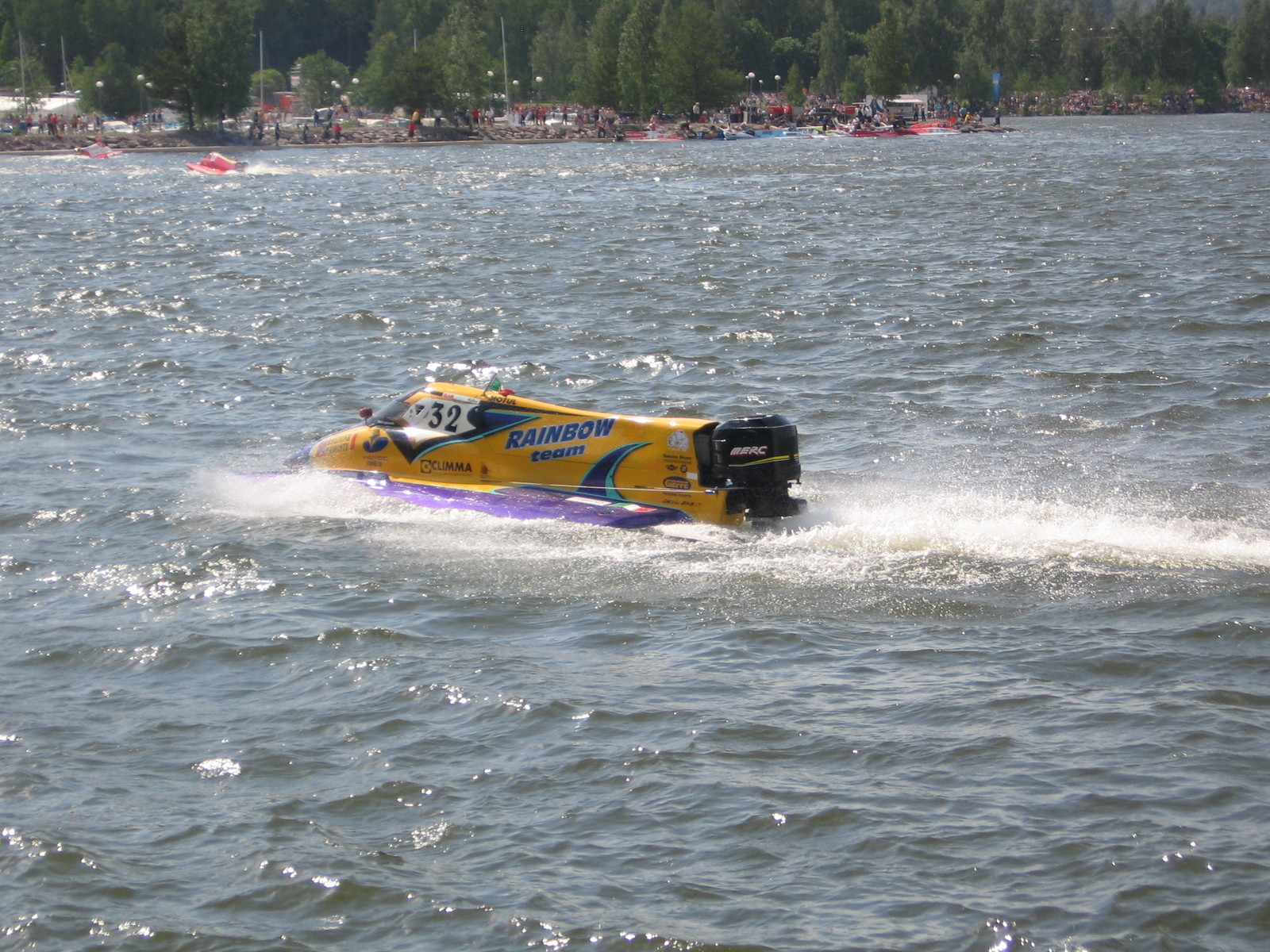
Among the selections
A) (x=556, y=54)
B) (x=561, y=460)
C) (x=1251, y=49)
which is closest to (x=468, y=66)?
(x=556, y=54)

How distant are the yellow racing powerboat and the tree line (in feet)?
264

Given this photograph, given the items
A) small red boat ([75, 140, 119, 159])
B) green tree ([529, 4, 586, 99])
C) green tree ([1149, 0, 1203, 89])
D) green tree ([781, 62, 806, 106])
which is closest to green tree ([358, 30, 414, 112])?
green tree ([529, 4, 586, 99])

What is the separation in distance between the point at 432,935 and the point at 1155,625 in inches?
231

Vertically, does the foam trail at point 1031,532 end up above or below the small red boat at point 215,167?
below

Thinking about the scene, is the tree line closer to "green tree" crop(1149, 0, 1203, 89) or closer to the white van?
"green tree" crop(1149, 0, 1203, 89)

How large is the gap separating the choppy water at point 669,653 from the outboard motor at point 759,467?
0.52 meters

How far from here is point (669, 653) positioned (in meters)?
10.4

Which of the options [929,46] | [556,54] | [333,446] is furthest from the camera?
[556,54]

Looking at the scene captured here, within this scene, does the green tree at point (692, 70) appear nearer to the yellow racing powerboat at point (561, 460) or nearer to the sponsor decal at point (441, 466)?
the yellow racing powerboat at point (561, 460)

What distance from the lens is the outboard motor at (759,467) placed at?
13.1 meters

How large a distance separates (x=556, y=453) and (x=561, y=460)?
91 millimetres

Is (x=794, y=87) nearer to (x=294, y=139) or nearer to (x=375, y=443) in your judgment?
(x=294, y=139)

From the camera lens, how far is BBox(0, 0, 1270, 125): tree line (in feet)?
304

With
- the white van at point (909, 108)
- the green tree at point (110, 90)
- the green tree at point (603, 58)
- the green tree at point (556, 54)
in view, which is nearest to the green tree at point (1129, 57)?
the white van at point (909, 108)
